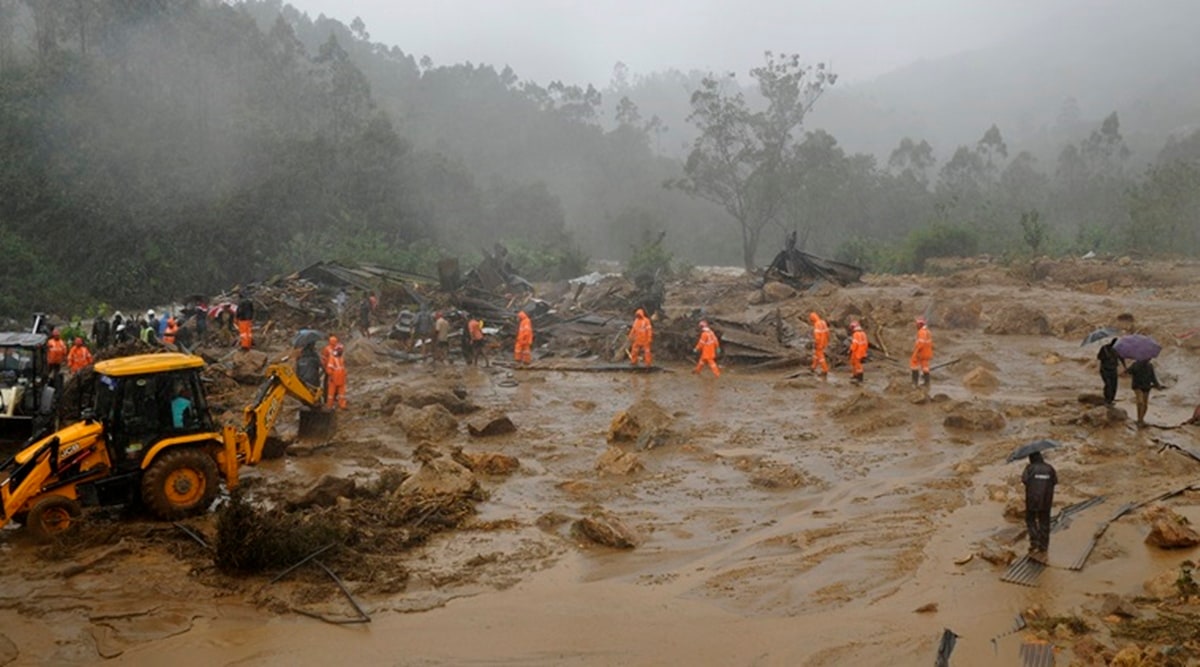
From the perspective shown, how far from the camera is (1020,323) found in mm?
24688


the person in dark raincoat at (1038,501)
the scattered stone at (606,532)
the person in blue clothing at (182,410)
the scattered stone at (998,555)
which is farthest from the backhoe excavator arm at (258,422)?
the person in dark raincoat at (1038,501)

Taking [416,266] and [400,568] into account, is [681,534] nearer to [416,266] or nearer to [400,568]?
[400,568]

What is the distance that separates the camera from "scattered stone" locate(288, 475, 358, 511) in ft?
33.5

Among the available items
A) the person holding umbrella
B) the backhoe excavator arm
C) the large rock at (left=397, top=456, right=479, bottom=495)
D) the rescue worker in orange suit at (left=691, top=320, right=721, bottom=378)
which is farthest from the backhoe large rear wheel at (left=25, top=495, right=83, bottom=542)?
the person holding umbrella

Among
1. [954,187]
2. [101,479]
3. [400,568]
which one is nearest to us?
[400,568]

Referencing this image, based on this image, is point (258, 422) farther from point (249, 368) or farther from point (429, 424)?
point (249, 368)

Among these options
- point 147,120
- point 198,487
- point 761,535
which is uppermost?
point 147,120

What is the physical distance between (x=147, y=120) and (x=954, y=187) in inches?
2205

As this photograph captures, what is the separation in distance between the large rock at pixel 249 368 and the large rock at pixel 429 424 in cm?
565

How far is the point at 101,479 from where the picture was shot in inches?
365

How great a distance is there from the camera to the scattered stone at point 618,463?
39.7ft

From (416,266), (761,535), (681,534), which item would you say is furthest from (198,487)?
(416,266)

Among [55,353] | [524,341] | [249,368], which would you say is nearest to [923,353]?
[524,341]

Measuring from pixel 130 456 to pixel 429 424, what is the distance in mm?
5521
